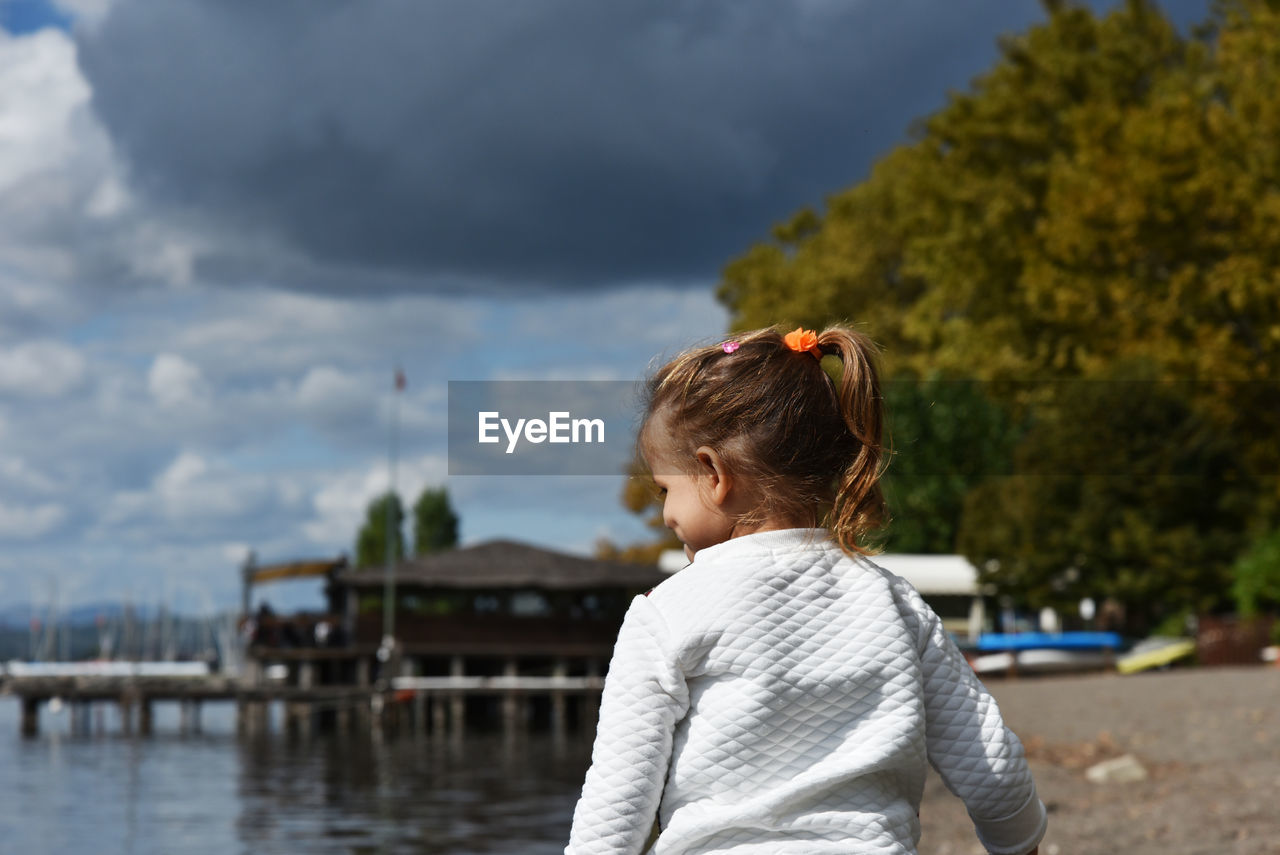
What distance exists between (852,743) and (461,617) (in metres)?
42.3

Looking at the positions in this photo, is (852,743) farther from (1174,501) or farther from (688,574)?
(1174,501)

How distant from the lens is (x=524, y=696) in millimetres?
41531

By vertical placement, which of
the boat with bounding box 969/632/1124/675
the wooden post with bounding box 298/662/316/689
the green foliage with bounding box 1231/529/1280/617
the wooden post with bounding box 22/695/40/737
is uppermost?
the green foliage with bounding box 1231/529/1280/617

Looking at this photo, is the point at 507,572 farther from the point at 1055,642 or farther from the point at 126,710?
the point at 1055,642

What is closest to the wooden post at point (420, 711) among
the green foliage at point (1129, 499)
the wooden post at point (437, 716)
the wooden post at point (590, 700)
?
the wooden post at point (437, 716)

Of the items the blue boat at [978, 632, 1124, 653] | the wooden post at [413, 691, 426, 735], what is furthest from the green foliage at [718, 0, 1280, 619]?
the wooden post at [413, 691, 426, 735]

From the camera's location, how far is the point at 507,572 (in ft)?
140

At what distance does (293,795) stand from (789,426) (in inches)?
925

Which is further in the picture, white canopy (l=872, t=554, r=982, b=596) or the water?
white canopy (l=872, t=554, r=982, b=596)

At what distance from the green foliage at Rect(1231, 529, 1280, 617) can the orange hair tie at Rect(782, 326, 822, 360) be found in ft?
87.6

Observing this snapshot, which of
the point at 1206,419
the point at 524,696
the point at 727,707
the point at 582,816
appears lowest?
the point at 524,696

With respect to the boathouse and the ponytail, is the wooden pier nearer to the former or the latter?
the boathouse

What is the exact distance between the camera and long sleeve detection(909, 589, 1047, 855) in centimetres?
235

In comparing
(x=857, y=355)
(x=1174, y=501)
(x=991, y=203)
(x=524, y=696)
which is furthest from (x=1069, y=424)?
(x=857, y=355)
